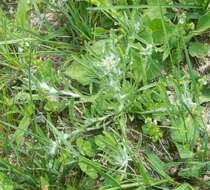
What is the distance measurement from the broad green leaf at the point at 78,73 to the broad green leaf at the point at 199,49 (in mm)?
399

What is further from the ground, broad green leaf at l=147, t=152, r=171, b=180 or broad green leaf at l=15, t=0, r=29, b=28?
broad green leaf at l=15, t=0, r=29, b=28

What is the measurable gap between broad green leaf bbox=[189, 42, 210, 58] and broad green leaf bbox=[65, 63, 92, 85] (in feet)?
1.31

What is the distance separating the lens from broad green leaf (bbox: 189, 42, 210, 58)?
2072 millimetres

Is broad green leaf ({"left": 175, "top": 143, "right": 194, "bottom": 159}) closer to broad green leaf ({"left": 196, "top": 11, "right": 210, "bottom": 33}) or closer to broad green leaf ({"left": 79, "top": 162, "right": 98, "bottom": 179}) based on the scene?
broad green leaf ({"left": 79, "top": 162, "right": 98, "bottom": 179})

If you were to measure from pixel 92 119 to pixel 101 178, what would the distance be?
21 centimetres

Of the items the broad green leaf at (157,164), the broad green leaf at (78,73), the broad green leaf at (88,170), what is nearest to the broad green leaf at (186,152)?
the broad green leaf at (157,164)

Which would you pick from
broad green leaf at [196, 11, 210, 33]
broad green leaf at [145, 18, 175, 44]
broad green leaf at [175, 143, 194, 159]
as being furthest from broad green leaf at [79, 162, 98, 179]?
broad green leaf at [196, 11, 210, 33]

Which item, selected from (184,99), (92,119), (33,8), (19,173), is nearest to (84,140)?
(92,119)

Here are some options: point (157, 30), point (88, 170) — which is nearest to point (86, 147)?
point (88, 170)

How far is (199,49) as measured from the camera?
208cm

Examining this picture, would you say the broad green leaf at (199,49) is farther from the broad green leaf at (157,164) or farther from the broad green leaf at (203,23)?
the broad green leaf at (157,164)

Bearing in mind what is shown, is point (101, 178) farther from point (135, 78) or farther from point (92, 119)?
point (135, 78)

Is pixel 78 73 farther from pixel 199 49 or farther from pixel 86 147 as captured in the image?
pixel 199 49

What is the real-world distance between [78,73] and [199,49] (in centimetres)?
46
